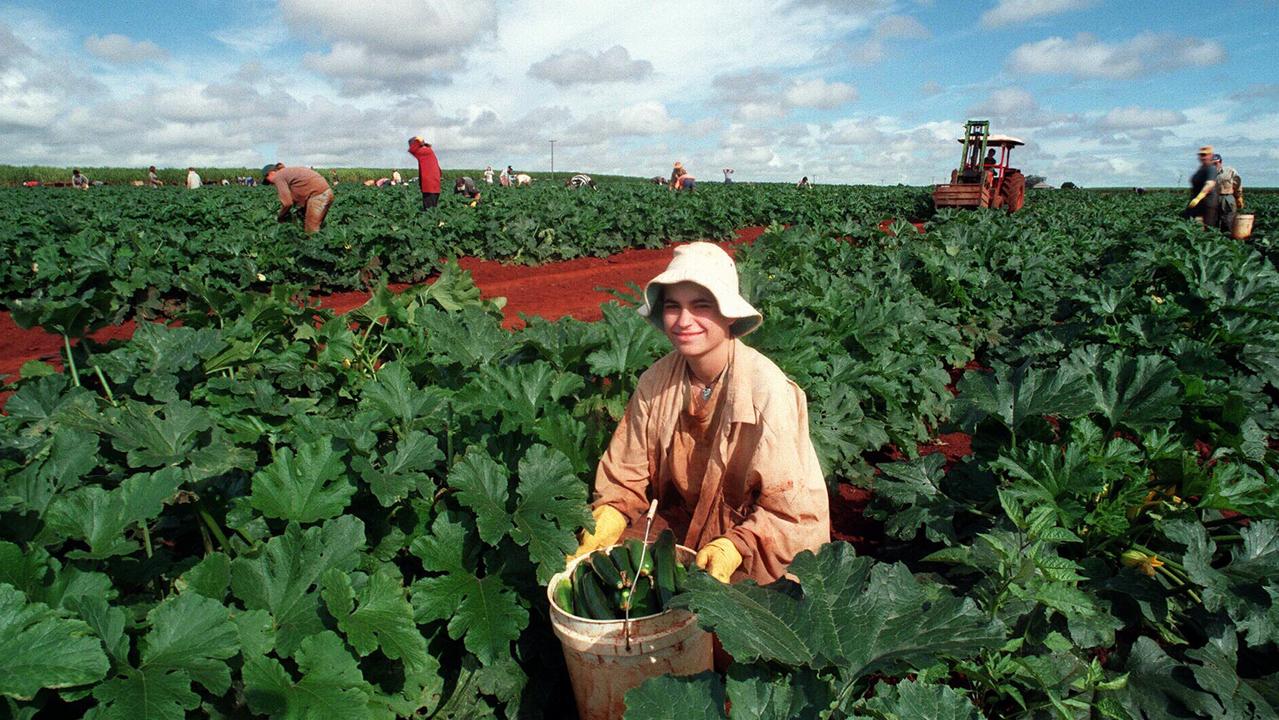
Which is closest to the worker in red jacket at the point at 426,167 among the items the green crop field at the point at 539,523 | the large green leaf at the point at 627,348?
the green crop field at the point at 539,523

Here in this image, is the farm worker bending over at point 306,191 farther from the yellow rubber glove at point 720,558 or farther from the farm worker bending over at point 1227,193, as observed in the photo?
the farm worker bending over at point 1227,193

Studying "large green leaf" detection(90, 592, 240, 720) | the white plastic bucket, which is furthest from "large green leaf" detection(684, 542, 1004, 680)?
"large green leaf" detection(90, 592, 240, 720)

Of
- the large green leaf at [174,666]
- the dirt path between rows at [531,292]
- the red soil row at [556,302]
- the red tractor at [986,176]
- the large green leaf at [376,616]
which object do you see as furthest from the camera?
the red tractor at [986,176]

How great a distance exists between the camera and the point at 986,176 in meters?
26.1

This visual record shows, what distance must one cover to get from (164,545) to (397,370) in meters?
1.53

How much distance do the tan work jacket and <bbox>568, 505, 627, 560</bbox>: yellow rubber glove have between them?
7 cm

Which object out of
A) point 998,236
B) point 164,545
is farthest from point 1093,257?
point 164,545

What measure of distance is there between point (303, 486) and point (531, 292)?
10.4 m

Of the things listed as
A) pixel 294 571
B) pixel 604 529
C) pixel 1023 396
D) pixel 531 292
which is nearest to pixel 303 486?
pixel 294 571

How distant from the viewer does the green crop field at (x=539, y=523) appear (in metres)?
1.65

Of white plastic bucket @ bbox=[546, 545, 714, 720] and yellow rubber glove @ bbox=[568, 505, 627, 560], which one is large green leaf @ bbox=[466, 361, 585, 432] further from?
white plastic bucket @ bbox=[546, 545, 714, 720]

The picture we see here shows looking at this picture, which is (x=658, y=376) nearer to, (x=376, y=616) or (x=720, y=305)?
(x=720, y=305)

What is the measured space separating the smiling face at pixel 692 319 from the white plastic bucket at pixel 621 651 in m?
0.98

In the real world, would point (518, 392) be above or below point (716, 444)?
above
